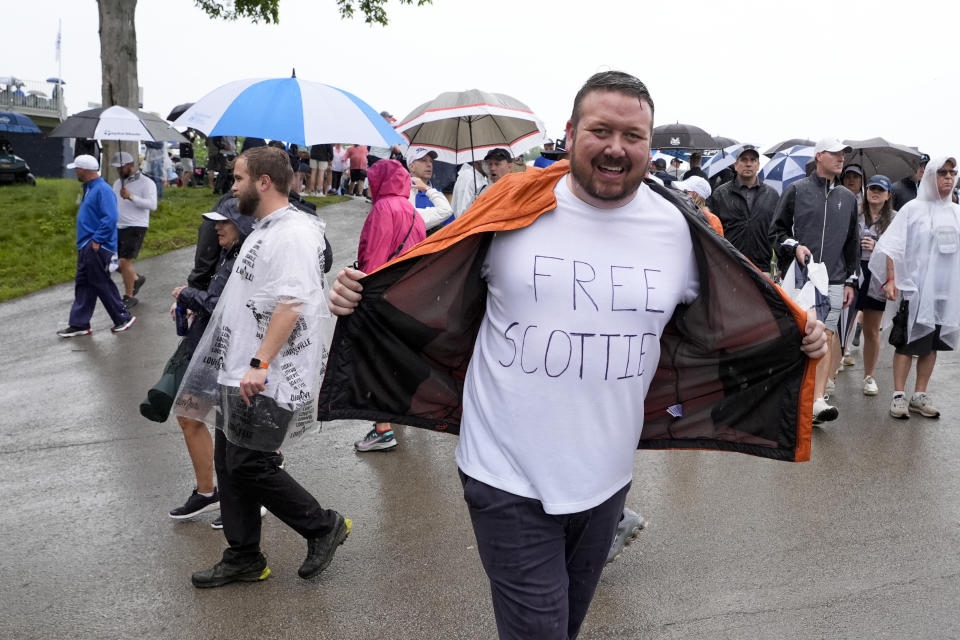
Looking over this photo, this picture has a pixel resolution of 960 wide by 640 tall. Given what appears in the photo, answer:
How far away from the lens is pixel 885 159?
463 inches

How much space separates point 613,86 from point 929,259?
544 centimetres

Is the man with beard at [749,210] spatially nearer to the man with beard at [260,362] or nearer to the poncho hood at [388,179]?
the poncho hood at [388,179]

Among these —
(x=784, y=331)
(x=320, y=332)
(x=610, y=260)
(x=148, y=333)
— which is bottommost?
(x=148, y=333)

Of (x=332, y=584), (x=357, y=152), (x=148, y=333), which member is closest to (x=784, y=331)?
(x=332, y=584)

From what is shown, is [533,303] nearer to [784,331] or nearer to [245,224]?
[784,331]

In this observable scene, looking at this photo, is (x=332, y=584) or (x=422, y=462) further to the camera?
(x=422, y=462)

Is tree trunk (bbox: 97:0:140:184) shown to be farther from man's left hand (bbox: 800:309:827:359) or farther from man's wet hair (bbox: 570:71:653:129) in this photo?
man's left hand (bbox: 800:309:827:359)

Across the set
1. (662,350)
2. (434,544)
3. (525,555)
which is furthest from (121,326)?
(525,555)

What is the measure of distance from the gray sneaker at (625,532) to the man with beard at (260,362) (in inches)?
55.8

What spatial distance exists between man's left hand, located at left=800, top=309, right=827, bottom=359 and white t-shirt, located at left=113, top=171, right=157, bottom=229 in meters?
9.37

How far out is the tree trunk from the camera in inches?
590

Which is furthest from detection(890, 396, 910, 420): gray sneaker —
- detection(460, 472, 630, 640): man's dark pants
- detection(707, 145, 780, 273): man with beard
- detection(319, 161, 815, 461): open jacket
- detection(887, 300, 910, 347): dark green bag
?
detection(460, 472, 630, 640): man's dark pants

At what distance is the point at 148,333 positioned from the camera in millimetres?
9445

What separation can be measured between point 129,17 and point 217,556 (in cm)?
1362
